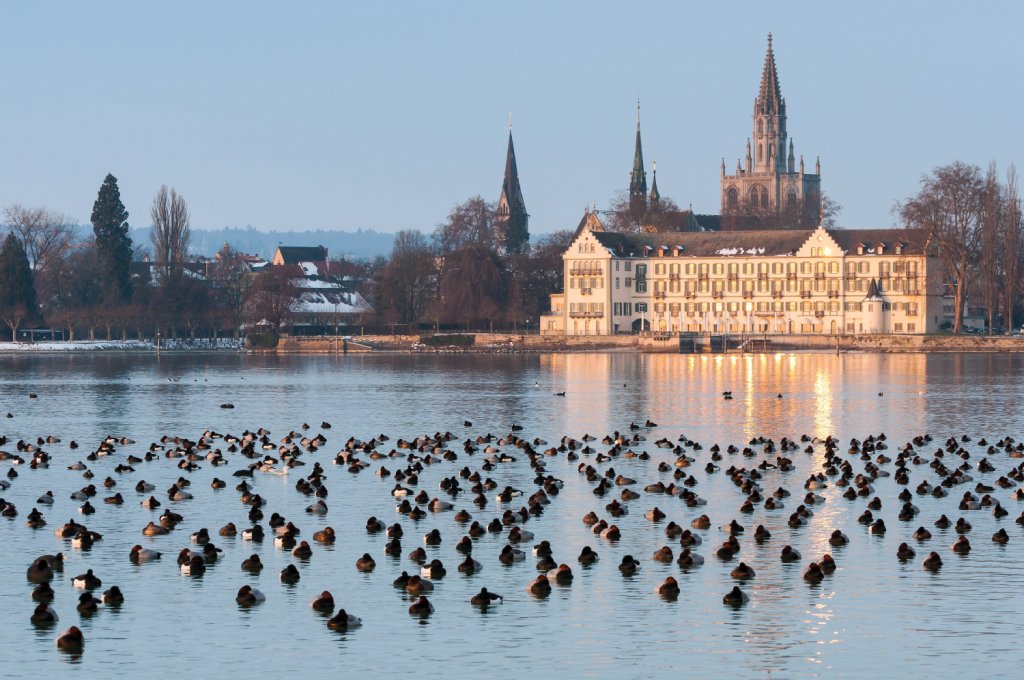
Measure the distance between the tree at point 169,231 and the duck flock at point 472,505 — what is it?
346 feet

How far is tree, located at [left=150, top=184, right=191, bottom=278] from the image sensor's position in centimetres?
15825

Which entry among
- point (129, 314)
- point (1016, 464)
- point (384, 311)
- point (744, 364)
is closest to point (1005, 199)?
point (744, 364)

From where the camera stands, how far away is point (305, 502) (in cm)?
3853

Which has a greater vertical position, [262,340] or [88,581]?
[262,340]

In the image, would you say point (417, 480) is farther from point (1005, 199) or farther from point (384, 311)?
point (384, 311)

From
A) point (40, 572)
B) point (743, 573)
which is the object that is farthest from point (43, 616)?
point (743, 573)

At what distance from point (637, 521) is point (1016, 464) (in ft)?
51.9

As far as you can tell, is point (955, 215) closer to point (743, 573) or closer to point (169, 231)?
point (169, 231)

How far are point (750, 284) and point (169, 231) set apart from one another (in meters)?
55.2

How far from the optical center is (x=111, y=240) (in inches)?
6201

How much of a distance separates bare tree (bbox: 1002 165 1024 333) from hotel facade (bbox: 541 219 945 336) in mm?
10832

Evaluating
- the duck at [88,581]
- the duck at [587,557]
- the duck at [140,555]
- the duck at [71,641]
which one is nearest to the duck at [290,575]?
the duck at [88,581]

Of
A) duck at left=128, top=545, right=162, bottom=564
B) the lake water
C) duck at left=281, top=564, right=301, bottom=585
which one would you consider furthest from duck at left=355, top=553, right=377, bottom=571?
duck at left=128, top=545, right=162, bottom=564

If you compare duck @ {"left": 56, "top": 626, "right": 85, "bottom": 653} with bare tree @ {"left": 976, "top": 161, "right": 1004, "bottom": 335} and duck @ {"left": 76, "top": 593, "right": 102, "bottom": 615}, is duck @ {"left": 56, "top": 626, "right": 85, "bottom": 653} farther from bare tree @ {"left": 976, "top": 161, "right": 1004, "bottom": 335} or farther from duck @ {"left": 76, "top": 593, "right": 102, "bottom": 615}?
bare tree @ {"left": 976, "top": 161, "right": 1004, "bottom": 335}
